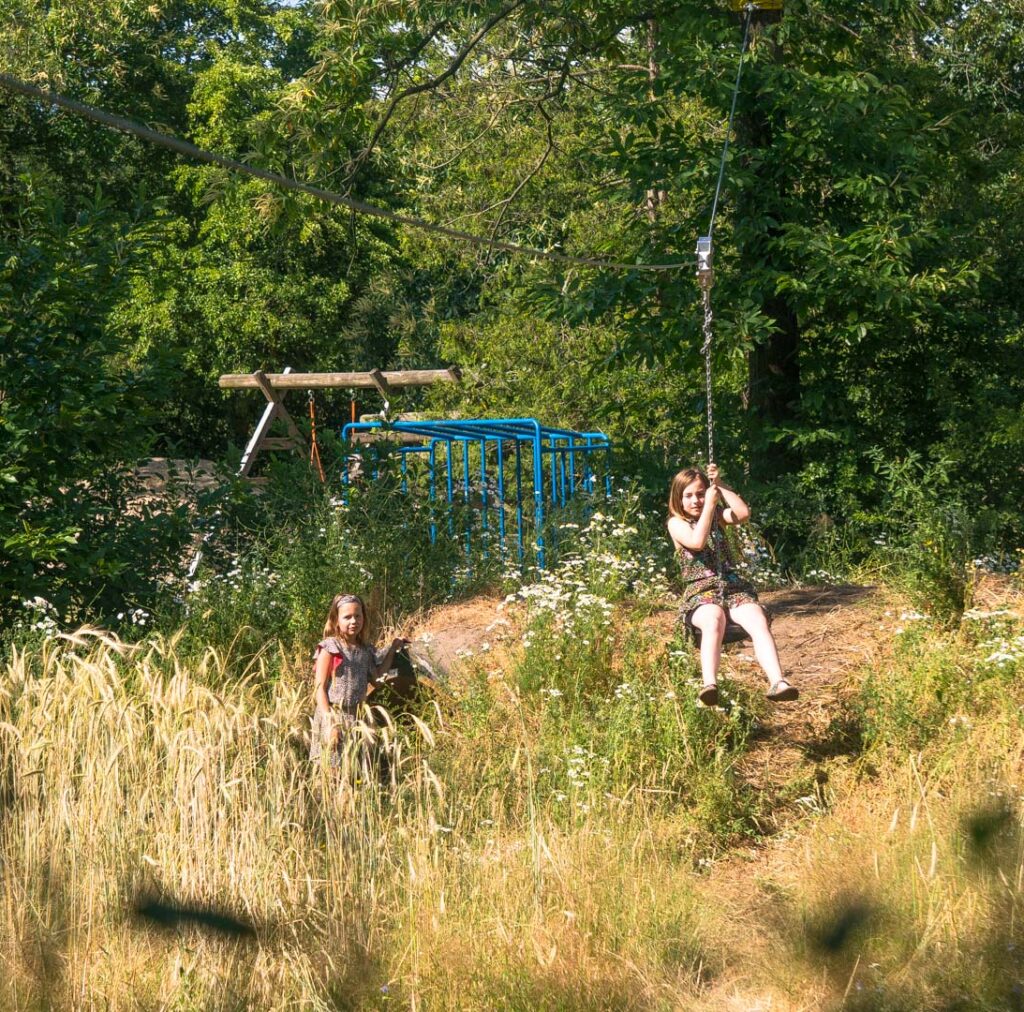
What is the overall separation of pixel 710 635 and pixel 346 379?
8.92 m

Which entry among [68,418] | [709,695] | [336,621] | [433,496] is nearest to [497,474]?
[433,496]

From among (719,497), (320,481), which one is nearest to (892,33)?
(320,481)

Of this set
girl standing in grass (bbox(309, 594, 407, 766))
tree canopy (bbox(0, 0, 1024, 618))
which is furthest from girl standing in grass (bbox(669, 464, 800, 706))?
Result: tree canopy (bbox(0, 0, 1024, 618))

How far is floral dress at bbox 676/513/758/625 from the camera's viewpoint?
7082 mm

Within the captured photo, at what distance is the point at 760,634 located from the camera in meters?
6.95

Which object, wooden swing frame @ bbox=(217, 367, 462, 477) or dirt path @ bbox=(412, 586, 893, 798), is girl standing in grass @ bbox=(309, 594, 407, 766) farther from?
wooden swing frame @ bbox=(217, 367, 462, 477)

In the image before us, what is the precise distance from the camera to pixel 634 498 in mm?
9953

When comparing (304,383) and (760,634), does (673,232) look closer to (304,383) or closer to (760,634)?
(304,383)

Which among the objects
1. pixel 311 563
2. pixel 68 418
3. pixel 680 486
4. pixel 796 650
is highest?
pixel 68 418

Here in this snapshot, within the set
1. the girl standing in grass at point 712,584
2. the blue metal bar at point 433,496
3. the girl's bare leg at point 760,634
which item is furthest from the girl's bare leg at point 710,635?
the blue metal bar at point 433,496

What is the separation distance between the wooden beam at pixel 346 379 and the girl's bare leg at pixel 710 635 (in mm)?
7257

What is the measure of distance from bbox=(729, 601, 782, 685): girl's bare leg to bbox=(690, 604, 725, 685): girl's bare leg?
Result: 0.11m

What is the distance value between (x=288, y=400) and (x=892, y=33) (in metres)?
20.1

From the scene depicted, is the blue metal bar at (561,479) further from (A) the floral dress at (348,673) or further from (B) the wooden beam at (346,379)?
(A) the floral dress at (348,673)
